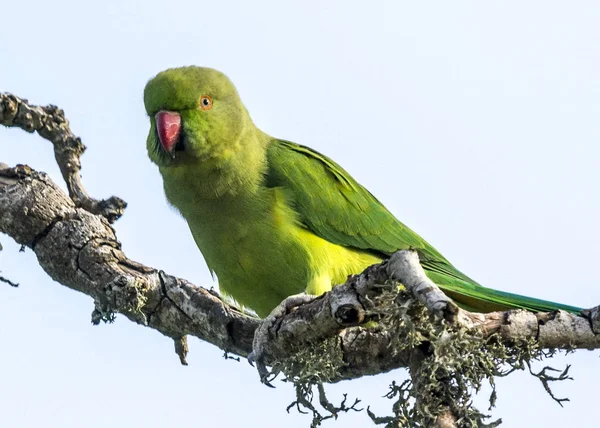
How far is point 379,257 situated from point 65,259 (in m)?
2.14

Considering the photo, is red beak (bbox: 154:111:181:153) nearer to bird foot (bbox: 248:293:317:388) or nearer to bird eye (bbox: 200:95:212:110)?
bird eye (bbox: 200:95:212:110)

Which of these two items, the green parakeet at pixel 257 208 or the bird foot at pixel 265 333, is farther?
the green parakeet at pixel 257 208

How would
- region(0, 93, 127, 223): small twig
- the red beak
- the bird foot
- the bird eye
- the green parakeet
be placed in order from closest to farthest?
the bird foot
region(0, 93, 127, 223): small twig
the green parakeet
the red beak
the bird eye

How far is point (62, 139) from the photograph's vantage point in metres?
5.04

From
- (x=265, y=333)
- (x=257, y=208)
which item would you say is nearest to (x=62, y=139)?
(x=257, y=208)

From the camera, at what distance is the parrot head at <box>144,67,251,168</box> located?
217 inches

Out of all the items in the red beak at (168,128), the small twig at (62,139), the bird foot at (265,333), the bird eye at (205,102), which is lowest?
the bird foot at (265,333)

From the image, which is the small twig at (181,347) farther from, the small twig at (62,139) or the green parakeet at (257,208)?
the small twig at (62,139)

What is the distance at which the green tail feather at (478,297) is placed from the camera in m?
5.07

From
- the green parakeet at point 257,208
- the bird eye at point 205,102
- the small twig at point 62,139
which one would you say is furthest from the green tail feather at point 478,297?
the small twig at point 62,139

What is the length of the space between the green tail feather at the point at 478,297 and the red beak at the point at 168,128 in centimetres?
190

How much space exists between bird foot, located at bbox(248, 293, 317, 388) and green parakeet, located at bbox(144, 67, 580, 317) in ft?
2.03

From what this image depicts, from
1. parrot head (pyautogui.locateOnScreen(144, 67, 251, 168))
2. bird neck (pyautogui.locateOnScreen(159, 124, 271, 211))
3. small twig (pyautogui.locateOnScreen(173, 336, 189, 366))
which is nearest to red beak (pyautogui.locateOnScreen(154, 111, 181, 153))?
parrot head (pyautogui.locateOnScreen(144, 67, 251, 168))

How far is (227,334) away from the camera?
4719 millimetres
